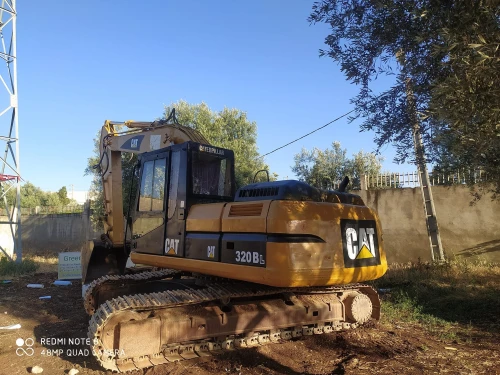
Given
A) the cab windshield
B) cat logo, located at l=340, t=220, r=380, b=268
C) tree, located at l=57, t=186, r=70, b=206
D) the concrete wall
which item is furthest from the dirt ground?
tree, located at l=57, t=186, r=70, b=206

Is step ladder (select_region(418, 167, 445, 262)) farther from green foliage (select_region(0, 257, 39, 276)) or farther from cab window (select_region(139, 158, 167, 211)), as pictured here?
green foliage (select_region(0, 257, 39, 276))

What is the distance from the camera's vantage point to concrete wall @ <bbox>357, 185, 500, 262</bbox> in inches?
450

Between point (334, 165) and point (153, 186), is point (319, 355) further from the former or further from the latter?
point (334, 165)

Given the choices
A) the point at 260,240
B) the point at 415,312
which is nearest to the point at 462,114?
the point at 260,240

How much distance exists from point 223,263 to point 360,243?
5.68ft

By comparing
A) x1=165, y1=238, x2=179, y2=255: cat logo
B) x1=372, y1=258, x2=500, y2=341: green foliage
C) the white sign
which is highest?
x1=165, y1=238, x2=179, y2=255: cat logo

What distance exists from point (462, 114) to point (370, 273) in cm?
245

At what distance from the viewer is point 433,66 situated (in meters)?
4.25

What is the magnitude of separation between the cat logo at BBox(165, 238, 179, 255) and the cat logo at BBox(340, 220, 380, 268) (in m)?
2.33

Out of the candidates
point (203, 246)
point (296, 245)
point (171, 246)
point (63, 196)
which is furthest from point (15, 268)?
point (63, 196)

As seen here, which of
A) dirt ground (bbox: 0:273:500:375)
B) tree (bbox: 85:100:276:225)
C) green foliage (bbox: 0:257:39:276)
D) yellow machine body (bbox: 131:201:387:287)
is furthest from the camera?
tree (bbox: 85:100:276:225)

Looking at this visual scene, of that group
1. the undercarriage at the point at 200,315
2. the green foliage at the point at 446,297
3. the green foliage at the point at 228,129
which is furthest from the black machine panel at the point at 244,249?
the green foliage at the point at 228,129

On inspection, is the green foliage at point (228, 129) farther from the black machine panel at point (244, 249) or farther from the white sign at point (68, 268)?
the black machine panel at point (244, 249)

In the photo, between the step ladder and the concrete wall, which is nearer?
the concrete wall
